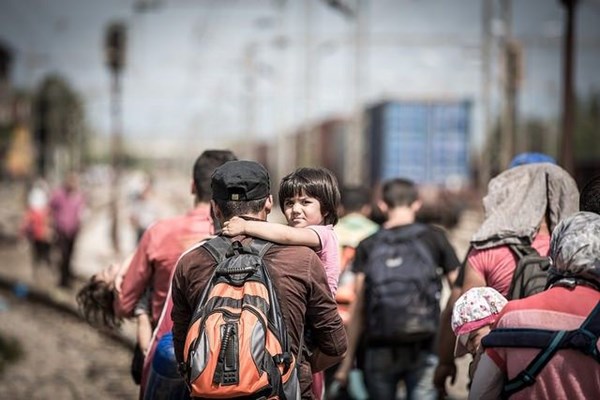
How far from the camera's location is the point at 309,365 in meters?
4.73

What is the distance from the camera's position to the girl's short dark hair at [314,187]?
5.00 meters

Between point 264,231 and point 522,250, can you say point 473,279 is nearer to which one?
point 522,250

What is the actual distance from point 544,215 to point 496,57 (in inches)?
948

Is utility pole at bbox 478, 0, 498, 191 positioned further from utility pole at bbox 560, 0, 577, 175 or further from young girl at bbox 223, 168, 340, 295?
young girl at bbox 223, 168, 340, 295

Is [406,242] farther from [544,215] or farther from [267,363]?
[267,363]

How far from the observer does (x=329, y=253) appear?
488 centimetres

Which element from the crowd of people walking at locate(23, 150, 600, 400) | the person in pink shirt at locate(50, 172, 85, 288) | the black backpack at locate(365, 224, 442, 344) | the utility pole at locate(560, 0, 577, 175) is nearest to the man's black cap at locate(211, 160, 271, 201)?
the crowd of people walking at locate(23, 150, 600, 400)

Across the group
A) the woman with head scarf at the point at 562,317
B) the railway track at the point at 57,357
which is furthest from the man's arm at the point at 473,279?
the railway track at the point at 57,357

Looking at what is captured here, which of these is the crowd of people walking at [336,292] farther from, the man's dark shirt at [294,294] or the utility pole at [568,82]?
the utility pole at [568,82]

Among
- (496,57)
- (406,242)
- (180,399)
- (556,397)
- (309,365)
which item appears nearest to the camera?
(556,397)

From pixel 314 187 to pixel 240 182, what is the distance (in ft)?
1.71

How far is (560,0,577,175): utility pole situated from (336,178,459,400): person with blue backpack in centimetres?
584

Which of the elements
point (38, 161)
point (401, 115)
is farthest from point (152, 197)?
point (38, 161)

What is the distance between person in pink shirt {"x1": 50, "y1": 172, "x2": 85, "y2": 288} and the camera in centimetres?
1989
